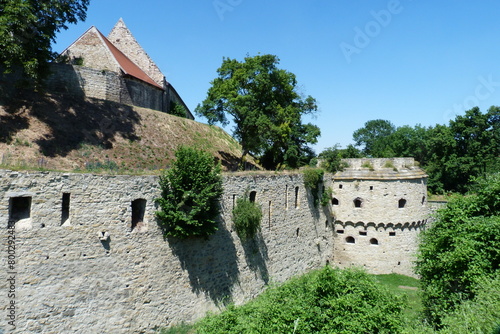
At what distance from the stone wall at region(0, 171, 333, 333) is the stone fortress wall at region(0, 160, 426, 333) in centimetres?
4

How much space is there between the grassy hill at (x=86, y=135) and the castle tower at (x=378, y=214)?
10377 mm

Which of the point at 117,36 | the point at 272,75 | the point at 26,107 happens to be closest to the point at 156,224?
the point at 26,107

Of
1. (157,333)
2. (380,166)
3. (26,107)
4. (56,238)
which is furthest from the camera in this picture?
(380,166)

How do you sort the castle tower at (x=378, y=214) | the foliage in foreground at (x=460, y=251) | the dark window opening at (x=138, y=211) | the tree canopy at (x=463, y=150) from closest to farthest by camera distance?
the foliage in foreground at (x=460, y=251), the dark window opening at (x=138, y=211), the castle tower at (x=378, y=214), the tree canopy at (x=463, y=150)

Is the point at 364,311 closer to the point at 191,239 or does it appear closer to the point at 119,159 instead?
the point at 191,239

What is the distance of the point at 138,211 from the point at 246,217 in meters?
6.10

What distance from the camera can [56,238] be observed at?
46.8 feet

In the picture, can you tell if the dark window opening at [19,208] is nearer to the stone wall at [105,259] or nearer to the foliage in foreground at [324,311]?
the stone wall at [105,259]

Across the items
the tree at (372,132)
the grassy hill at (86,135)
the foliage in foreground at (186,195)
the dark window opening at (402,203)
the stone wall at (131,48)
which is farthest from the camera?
the tree at (372,132)

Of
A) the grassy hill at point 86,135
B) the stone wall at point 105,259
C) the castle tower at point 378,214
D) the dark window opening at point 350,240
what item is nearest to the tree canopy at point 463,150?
the castle tower at point 378,214

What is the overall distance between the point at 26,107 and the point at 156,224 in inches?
472

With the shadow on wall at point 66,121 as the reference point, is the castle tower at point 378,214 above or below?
below

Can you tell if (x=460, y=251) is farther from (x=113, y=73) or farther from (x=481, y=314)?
(x=113, y=73)

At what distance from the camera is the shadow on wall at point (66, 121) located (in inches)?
813
